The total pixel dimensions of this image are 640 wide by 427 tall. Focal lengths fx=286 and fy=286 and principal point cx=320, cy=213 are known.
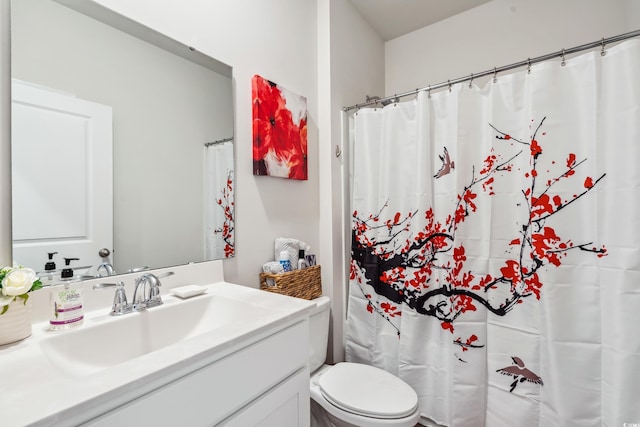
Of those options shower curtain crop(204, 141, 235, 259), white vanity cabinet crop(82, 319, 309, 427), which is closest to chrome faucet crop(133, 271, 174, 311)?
shower curtain crop(204, 141, 235, 259)

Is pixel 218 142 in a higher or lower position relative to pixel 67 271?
higher

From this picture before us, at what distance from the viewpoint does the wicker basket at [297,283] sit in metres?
1.37

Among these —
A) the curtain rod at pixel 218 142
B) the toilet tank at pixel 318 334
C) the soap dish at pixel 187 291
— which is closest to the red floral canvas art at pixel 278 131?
the curtain rod at pixel 218 142

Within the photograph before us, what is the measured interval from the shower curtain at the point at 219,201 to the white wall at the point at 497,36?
1.76 m

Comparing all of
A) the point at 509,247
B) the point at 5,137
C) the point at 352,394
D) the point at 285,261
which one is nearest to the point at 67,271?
the point at 5,137

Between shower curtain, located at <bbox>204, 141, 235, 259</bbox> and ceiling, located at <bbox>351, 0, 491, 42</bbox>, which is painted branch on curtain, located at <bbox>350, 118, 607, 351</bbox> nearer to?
shower curtain, located at <bbox>204, 141, 235, 259</bbox>

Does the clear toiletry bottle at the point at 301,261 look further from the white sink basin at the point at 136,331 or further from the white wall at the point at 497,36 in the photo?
the white wall at the point at 497,36

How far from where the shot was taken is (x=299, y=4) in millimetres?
1685

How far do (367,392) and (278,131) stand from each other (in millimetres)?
1301

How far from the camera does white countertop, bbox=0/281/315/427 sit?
0.44 metres

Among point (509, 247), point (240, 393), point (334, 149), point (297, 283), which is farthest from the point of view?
point (334, 149)

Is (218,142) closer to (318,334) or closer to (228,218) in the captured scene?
(228,218)

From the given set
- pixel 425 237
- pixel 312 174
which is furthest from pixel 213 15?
pixel 425 237

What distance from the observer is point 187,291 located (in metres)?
1.00
